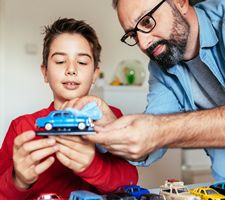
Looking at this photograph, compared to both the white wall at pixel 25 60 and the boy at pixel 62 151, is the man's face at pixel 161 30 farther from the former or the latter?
the white wall at pixel 25 60

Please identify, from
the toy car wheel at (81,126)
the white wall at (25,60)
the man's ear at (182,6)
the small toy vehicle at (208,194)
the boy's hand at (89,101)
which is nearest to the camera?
the toy car wheel at (81,126)

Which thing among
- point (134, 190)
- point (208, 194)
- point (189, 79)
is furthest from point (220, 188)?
point (189, 79)

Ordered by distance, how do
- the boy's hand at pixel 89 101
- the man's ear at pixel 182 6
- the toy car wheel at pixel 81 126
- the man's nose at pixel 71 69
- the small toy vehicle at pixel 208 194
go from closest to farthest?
the toy car wheel at pixel 81 126
the small toy vehicle at pixel 208 194
the boy's hand at pixel 89 101
the man's nose at pixel 71 69
the man's ear at pixel 182 6

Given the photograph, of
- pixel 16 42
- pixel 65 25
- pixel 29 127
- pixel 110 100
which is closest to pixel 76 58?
pixel 65 25

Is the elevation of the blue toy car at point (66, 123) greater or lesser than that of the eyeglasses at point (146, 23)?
lesser

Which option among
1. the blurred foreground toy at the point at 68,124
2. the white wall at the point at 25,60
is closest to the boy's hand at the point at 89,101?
the blurred foreground toy at the point at 68,124

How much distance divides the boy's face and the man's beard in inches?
8.9

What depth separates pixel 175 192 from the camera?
1010 millimetres

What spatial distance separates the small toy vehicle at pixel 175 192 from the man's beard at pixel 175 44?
0.47 m

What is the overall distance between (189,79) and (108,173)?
0.57 m

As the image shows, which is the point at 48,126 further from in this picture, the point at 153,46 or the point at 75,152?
the point at 153,46

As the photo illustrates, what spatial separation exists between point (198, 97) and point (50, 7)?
2171 mm

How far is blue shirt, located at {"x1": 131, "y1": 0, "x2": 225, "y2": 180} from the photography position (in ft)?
4.34

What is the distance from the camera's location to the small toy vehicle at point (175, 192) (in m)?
0.96
